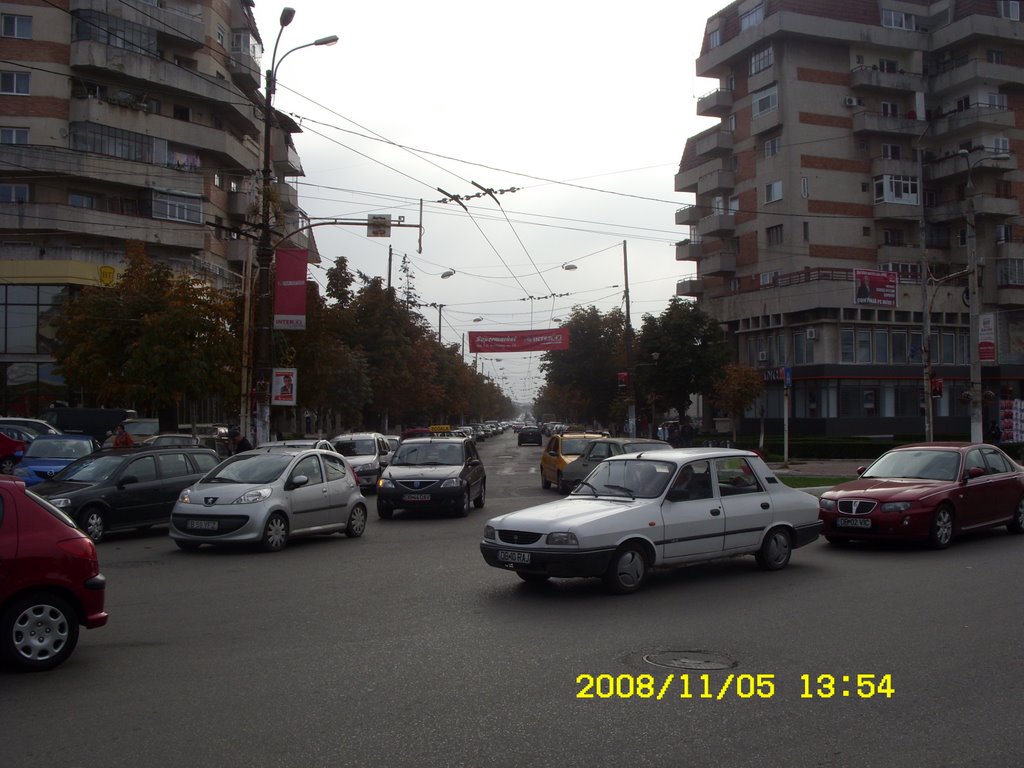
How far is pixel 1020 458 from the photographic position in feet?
110

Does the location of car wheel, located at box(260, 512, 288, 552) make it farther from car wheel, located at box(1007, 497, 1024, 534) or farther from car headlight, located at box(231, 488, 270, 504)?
car wheel, located at box(1007, 497, 1024, 534)

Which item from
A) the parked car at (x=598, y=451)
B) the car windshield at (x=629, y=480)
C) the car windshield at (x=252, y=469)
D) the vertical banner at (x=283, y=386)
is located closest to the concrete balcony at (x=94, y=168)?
the vertical banner at (x=283, y=386)

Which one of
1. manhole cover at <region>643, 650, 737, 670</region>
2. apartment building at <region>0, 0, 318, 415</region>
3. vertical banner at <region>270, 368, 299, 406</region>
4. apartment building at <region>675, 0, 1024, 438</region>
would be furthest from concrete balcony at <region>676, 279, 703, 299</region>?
manhole cover at <region>643, 650, 737, 670</region>

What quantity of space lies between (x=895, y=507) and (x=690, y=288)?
5432cm

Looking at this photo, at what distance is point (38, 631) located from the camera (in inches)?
274

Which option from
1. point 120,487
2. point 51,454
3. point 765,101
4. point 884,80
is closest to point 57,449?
point 51,454

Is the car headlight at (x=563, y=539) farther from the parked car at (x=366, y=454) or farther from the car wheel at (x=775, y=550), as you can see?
the parked car at (x=366, y=454)

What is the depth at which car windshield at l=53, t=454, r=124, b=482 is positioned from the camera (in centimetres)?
1542

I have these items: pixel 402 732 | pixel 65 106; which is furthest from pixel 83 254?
pixel 402 732

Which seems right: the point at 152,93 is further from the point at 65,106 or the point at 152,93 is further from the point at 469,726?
the point at 469,726

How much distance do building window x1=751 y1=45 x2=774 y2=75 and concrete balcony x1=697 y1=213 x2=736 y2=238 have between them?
887 cm

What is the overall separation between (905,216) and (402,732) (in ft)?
189

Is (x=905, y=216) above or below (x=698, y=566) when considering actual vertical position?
above

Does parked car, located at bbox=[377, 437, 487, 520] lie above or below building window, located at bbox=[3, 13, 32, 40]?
below
